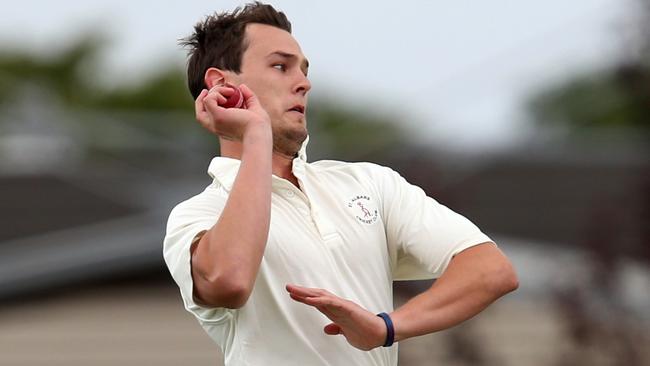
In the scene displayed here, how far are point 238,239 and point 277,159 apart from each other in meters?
0.52

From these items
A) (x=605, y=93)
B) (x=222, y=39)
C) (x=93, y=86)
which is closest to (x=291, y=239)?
(x=222, y=39)

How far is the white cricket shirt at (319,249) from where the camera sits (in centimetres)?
389

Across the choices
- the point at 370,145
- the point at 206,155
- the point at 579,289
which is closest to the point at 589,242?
the point at 579,289

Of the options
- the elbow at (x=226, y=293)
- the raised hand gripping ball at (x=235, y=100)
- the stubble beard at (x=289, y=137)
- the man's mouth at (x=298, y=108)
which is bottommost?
the elbow at (x=226, y=293)

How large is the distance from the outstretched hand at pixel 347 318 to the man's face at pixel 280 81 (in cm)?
51

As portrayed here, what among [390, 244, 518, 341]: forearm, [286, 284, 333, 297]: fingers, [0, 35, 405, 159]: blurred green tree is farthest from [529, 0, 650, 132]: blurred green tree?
[0, 35, 405, 159]: blurred green tree

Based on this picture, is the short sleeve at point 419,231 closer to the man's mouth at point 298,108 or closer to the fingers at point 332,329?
the man's mouth at point 298,108

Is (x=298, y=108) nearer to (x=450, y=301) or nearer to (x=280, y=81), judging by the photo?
(x=280, y=81)

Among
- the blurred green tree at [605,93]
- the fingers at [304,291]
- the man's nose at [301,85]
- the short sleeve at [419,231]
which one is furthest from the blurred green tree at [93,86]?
the fingers at [304,291]

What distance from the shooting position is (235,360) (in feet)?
13.0

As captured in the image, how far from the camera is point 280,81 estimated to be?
3998 millimetres

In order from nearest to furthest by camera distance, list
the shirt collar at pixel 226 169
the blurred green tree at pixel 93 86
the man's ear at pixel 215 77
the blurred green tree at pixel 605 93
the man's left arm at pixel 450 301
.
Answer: the man's left arm at pixel 450 301, the shirt collar at pixel 226 169, the man's ear at pixel 215 77, the blurred green tree at pixel 605 93, the blurred green tree at pixel 93 86

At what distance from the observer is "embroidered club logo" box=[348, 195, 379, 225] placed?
13.2 feet

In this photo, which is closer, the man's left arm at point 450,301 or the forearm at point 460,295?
the man's left arm at point 450,301
